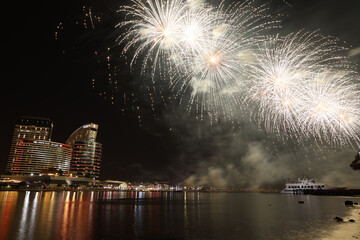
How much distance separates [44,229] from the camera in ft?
79.0

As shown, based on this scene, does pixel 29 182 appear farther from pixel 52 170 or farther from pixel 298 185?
pixel 298 185

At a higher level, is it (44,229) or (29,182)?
(29,182)

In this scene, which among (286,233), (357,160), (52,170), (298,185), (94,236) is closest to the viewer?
(94,236)

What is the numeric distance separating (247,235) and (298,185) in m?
173

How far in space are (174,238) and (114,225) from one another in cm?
891

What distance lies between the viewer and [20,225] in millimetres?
25562

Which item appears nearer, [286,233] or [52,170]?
[286,233]

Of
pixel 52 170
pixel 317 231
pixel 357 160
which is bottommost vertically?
pixel 317 231

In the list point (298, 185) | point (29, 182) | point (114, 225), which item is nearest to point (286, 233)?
point (114, 225)

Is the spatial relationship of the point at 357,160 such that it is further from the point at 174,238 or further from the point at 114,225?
the point at 114,225

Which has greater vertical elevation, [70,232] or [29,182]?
[29,182]

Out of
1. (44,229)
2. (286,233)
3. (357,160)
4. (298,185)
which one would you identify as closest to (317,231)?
(286,233)

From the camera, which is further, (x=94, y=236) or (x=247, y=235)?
(x=247, y=235)

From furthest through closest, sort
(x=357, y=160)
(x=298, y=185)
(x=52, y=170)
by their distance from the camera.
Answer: (x=52, y=170) → (x=298, y=185) → (x=357, y=160)
